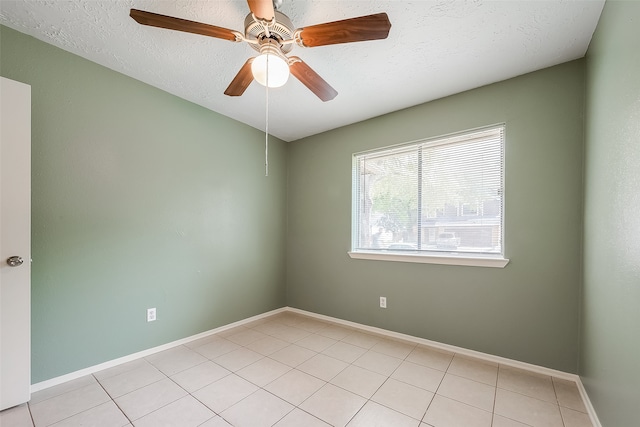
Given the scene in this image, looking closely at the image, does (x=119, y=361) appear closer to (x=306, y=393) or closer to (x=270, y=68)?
(x=306, y=393)

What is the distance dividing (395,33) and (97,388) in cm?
313

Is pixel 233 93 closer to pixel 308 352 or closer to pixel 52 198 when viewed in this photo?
pixel 52 198

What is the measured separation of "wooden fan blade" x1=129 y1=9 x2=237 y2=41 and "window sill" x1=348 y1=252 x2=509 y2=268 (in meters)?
2.33

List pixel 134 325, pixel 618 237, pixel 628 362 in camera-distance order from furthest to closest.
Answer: pixel 134 325
pixel 618 237
pixel 628 362

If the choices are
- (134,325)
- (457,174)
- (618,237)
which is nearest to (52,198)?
(134,325)

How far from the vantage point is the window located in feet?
7.70

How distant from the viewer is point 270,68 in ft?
4.57

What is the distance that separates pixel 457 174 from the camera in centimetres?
253

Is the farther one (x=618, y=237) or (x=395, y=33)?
(x=395, y=33)

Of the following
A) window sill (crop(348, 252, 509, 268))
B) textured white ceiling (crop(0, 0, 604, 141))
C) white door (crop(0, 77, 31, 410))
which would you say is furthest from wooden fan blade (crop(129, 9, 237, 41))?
window sill (crop(348, 252, 509, 268))

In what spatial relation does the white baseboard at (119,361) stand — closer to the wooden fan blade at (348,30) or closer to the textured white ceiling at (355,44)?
the textured white ceiling at (355,44)

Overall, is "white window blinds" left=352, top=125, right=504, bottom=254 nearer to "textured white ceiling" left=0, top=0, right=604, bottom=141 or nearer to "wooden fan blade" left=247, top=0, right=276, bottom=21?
"textured white ceiling" left=0, top=0, right=604, bottom=141

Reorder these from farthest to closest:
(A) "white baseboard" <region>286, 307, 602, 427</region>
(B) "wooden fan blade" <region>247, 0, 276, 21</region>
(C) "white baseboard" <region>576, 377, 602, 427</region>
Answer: (A) "white baseboard" <region>286, 307, 602, 427</region>
(C) "white baseboard" <region>576, 377, 602, 427</region>
(B) "wooden fan blade" <region>247, 0, 276, 21</region>

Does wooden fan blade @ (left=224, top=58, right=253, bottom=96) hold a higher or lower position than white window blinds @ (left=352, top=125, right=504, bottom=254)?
higher
